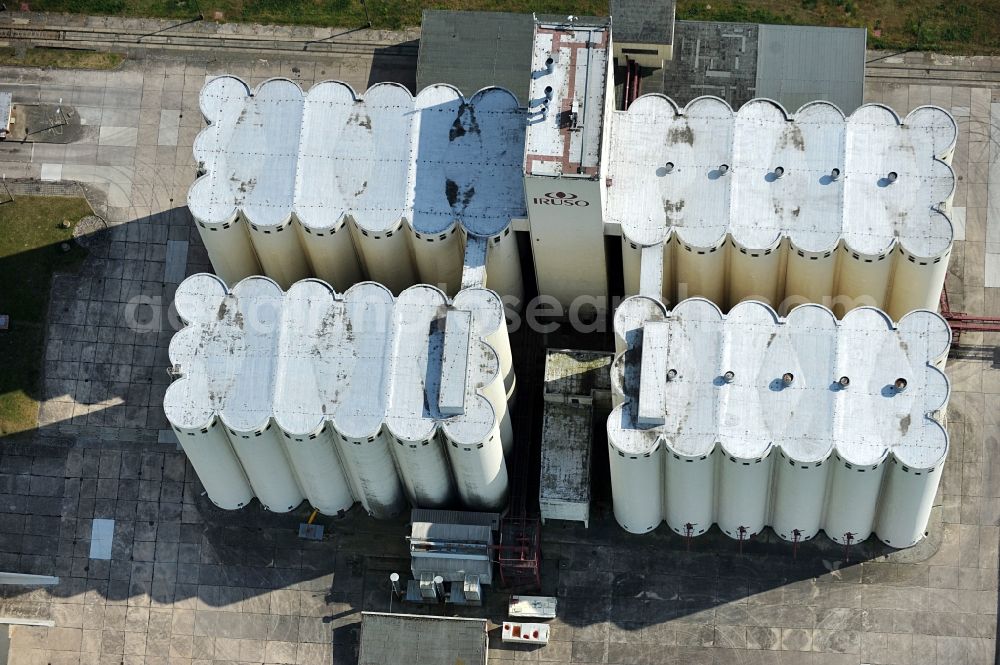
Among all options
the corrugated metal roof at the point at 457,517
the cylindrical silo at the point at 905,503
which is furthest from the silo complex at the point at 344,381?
the cylindrical silo at the point at 905,503

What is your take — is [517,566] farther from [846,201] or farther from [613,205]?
[846,201]

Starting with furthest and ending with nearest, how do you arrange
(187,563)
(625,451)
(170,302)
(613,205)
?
(170,302) → (187,563) → (613,205) → (625,451)

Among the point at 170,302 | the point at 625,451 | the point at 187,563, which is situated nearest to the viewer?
the point at 625,451

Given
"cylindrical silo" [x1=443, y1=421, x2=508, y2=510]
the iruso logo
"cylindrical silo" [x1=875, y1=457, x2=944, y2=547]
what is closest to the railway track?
the iruso logo

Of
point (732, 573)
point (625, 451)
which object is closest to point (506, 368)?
point (625, 451)

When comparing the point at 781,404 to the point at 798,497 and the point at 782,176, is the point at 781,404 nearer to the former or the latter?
the point at 798,497

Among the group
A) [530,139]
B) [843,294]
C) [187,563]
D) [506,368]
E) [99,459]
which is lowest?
Result: [187,563]

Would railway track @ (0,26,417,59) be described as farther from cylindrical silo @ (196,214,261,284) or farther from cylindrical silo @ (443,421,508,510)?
cylindrical silo @ (443,421,508,510)
